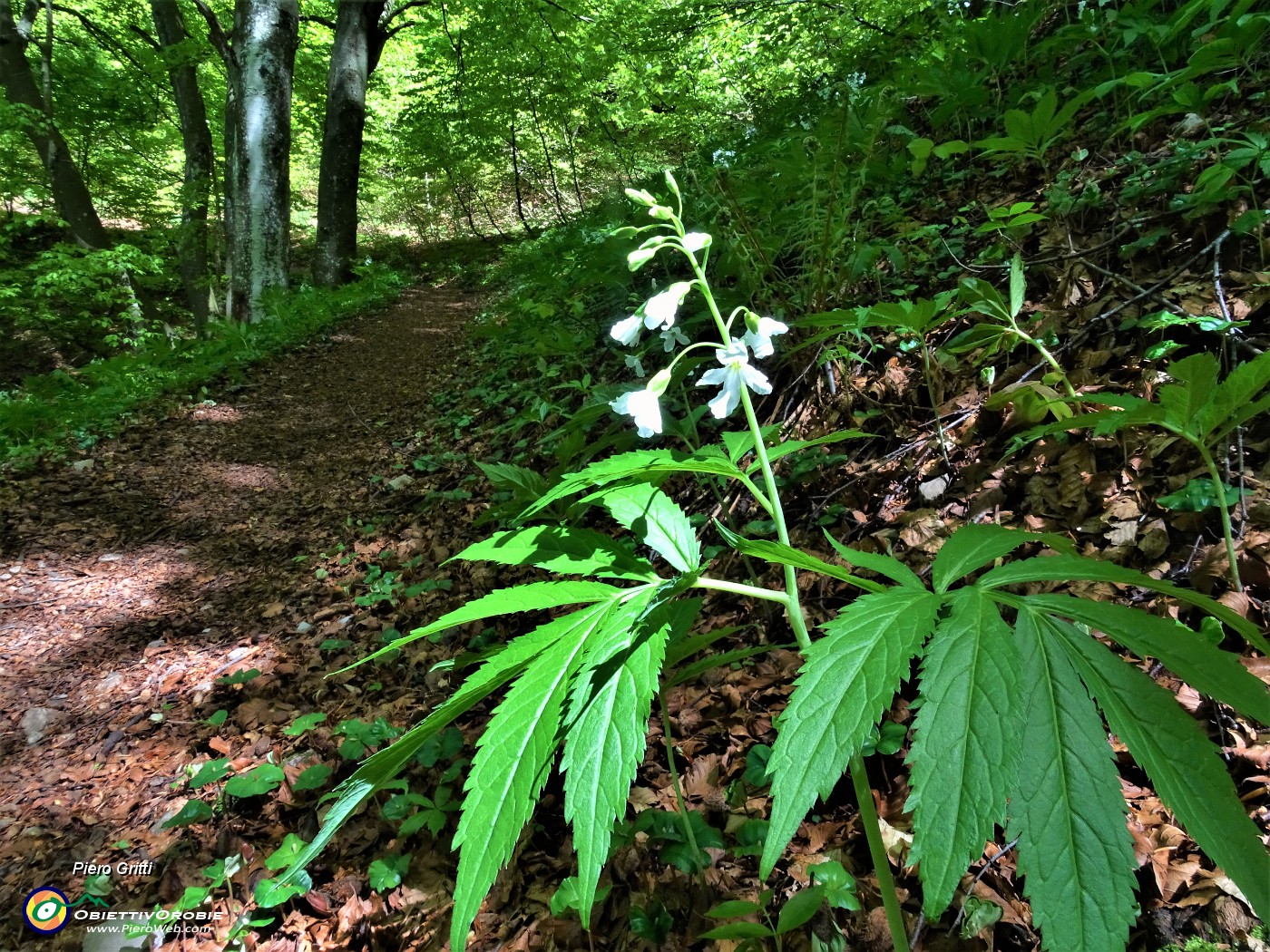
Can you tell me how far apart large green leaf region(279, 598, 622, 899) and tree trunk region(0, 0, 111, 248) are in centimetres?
1304

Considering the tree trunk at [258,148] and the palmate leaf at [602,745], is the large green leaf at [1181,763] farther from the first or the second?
the tree trunk at [258,148]

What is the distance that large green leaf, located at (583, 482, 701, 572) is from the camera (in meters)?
1.21

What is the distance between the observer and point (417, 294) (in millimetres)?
12672

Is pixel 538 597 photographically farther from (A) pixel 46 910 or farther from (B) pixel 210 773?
(A) pixel 46 910

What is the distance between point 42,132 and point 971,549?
549 inches

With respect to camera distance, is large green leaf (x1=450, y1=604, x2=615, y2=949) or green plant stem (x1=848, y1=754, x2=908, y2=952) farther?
green plant stem (x1=848, y1=754, x2=908, y2=952)

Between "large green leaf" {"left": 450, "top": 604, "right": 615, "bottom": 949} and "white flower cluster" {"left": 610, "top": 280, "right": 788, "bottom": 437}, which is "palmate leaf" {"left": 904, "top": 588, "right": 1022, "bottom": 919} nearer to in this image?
"large green leaf" {"left": 450, "top": 604, "right": 615, "bottom": 949}

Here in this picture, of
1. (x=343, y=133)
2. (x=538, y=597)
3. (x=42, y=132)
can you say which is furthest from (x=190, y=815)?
(x=42, y=132)

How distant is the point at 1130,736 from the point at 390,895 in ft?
6.66

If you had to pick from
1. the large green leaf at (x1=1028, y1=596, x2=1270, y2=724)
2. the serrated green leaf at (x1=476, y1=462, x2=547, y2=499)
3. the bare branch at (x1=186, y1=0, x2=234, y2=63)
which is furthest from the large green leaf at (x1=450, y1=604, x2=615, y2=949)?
the bare branch at (x1=186, y1=0, x2=234, y2=63)

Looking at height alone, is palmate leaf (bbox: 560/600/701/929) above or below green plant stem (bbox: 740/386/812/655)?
below

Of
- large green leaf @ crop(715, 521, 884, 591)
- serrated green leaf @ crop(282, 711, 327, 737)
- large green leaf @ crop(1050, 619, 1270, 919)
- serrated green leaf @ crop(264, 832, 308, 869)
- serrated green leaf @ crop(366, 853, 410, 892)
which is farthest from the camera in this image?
serrated green leaf @ crop(282, 711, 327, 737)

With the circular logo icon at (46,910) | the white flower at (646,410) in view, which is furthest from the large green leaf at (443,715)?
the circular logo icon at (46,910)

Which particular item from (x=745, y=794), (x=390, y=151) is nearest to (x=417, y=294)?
(x=390, y=151)
